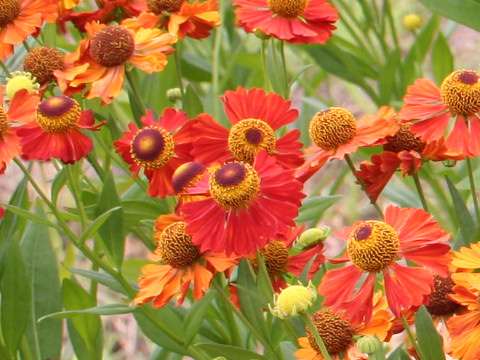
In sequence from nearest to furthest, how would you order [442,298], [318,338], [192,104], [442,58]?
[318,338]
[442,298]
[192,104]
[442,58]

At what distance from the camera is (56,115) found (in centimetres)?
109

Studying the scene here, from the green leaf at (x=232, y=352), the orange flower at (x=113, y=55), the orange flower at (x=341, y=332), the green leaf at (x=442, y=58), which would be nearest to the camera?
the orange flower at (x=341, y=332)

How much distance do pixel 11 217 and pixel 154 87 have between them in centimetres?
35

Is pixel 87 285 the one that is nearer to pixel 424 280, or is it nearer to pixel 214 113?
pixel 214 113

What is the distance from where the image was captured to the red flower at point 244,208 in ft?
2.87

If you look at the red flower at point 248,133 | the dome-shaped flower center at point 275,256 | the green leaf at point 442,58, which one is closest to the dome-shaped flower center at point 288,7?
the red flower at point 248,133

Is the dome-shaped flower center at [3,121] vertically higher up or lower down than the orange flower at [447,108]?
lower down

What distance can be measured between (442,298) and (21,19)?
26.8 inches

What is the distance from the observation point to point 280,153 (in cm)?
104

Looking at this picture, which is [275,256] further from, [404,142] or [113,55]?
[113,55]

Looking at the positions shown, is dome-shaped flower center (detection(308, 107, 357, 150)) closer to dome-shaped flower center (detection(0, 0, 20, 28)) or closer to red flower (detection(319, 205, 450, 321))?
red flower (detection(319, 205, 450, 321))

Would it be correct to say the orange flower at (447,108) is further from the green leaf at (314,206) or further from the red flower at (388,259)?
the green leaf at (314,206)

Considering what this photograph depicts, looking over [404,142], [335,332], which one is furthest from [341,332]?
Result: [404,142]

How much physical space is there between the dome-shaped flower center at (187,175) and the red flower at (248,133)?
0.10 feet
